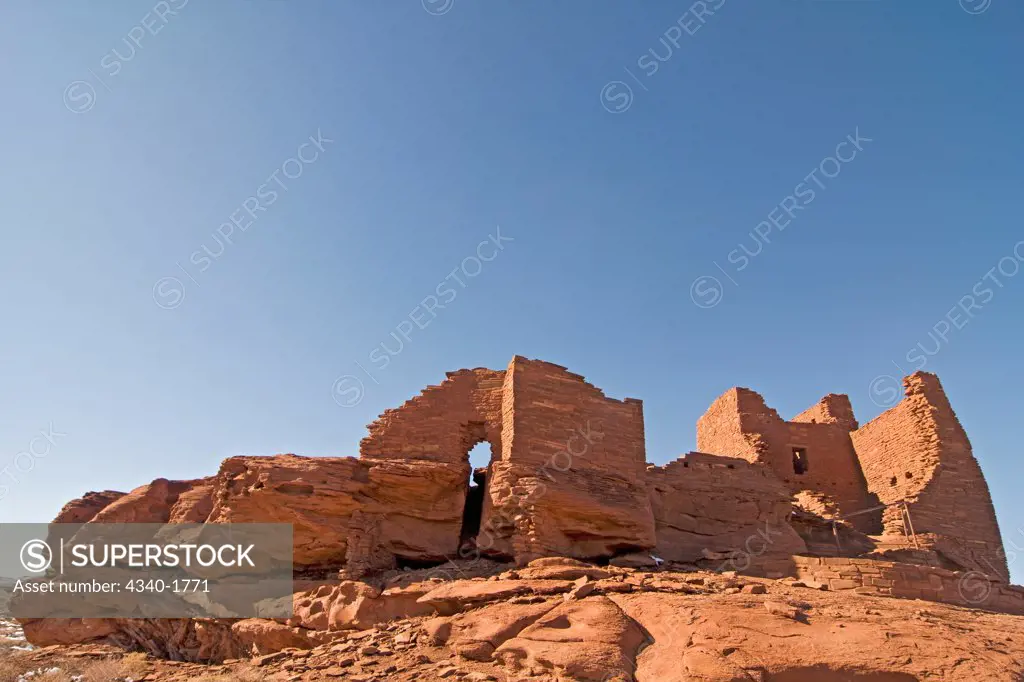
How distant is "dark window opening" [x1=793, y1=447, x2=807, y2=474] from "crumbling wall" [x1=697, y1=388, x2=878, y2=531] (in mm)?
79

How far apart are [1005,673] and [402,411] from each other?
1227 centimetres

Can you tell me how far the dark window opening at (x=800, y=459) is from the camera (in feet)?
71.6

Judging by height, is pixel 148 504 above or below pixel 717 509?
above

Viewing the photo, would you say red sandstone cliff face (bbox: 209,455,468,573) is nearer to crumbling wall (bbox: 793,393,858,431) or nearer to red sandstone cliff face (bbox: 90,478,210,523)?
red sandstone cliff face (bbox: 90,478,210,523)

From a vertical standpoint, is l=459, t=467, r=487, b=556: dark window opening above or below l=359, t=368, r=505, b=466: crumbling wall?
below

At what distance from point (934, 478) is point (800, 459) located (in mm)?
4437

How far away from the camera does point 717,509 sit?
649 inches
